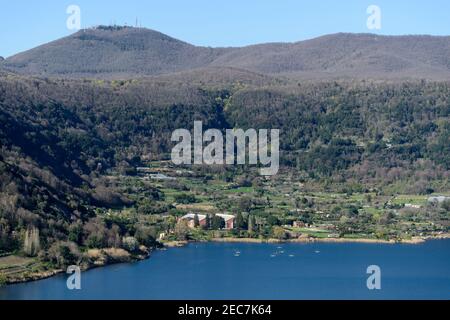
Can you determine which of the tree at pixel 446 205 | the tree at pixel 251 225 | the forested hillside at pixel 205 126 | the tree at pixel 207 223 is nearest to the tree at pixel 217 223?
the tree at pixel 207 223

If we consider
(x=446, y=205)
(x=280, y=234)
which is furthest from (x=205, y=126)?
(x=280, y=234)

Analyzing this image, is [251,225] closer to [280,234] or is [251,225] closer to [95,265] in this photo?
[280,234]

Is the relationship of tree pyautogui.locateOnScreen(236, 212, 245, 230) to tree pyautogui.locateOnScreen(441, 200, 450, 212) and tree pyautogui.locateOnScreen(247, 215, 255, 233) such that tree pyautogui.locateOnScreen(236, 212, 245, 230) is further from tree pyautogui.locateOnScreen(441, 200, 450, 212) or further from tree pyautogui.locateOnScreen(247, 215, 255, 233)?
tree pyautogui.locateOnScreen(441, 200, 450, 212)

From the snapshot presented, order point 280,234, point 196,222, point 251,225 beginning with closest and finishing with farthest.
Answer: point 280,234 < point 196,222 < point 251,225

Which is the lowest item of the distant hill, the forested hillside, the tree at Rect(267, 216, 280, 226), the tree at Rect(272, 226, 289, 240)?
the tree at Rect(272, 226, 289, 240)

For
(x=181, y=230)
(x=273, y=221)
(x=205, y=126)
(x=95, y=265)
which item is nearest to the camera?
(x=95, y=265)

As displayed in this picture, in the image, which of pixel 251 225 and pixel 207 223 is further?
pixel 207 223

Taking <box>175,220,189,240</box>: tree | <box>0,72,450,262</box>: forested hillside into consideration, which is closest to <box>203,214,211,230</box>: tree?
<box>175,220,189,240</box>: tree
